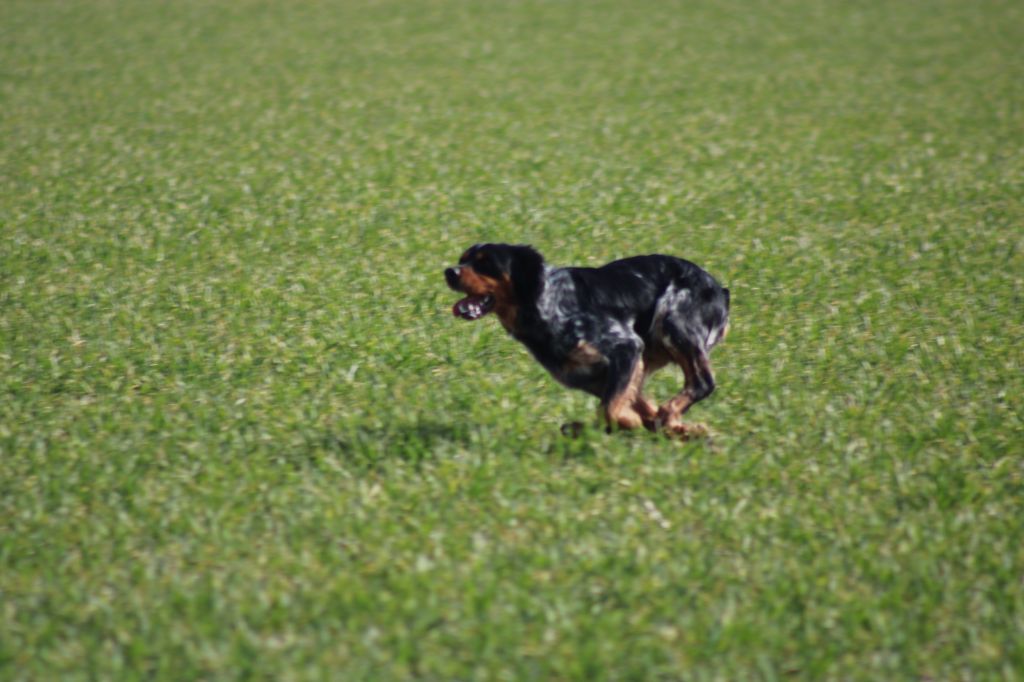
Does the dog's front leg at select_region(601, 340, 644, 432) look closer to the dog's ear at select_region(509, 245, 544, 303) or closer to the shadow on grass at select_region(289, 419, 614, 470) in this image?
the shadow on grass at select_region(289, 419, 614, 470)

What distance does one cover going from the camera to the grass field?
19.5 feet

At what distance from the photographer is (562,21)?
29.0 metres

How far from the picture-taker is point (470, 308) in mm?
7164

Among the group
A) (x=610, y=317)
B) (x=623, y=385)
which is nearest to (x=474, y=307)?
(x=610, y=317)

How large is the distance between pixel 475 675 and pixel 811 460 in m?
3.05

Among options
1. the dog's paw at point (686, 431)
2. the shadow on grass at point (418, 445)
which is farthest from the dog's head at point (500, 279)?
the dog's paw at point (686, 431)

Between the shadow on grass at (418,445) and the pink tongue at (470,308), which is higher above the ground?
the pink tongue at (470,308)

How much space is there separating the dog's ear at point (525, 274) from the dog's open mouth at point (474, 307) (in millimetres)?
165

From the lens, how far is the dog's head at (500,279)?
7.17 meters

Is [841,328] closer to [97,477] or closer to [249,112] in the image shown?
[97,477]

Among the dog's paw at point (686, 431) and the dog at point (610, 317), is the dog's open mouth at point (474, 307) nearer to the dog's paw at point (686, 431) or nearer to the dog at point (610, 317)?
the dog at point (610, 317)

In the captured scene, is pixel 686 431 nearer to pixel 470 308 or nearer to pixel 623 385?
pixel 623 385

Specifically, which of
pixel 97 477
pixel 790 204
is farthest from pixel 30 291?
pixel 790 204

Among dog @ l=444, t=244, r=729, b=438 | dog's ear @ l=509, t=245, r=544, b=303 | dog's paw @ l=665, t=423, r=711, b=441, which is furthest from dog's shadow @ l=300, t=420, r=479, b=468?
dog's paw @ l=665, t=423, r=711, b=441
